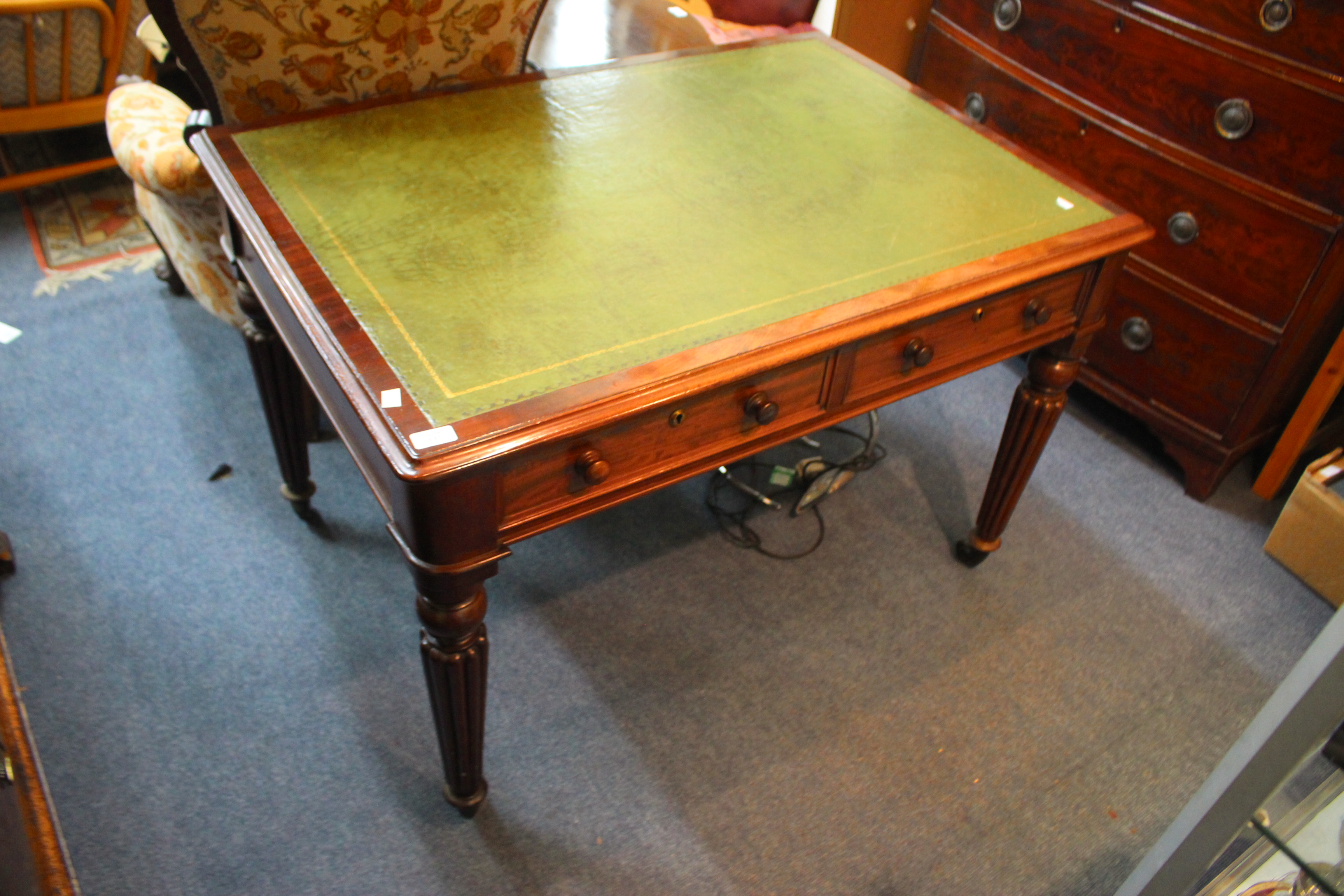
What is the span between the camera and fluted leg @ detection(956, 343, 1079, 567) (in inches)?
69.1

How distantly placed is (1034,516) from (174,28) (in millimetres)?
1926

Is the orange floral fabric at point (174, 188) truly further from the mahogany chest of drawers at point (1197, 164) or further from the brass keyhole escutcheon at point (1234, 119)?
the brass keyhole escutcheon at point (1234, 119)

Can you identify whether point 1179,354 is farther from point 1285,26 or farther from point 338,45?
point 338,45

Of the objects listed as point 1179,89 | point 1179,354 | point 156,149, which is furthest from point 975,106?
point 156,149

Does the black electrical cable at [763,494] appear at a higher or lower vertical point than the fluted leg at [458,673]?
lower

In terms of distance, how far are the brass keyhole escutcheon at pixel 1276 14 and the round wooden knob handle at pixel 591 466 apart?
158 centimetres

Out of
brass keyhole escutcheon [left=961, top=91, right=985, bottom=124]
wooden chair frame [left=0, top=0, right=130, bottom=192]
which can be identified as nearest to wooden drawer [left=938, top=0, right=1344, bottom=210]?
brass keyhole escutcheon [left=961, top=91, right=985, bottom=124]

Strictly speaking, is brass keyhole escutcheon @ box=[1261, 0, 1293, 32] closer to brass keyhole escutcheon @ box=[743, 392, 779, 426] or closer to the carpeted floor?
the carpeted floor

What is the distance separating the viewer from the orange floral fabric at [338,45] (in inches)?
60.3

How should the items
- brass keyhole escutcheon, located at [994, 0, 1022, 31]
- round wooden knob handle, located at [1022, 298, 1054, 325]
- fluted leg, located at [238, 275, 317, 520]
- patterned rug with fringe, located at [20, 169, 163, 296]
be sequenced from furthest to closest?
1. patterned rug with fringe, located at [20, 169, 163, 296]
2. brass keyhole escutcheon, located at [994, 0, 1022, 31]
3. fluted leg, located at [238, 275, 317, 520]
4. round wooden knob handle, located at [1022, 298, 1054, 325]

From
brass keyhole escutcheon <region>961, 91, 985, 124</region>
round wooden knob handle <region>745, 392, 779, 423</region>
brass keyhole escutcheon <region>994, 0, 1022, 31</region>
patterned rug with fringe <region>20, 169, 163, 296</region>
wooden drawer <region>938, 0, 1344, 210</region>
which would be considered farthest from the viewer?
patterned rug with fringe <region>20, 169, 163, 296</region>

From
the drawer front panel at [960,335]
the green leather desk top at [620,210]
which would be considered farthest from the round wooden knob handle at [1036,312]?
the green leather desk top at [620,210]

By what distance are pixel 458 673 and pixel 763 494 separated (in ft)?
3.43

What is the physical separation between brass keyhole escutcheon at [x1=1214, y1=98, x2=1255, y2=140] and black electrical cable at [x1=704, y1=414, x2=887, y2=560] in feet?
3.01
